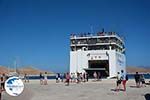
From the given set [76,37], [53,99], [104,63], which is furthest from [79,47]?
[53,99]

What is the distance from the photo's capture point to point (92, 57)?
5341cm

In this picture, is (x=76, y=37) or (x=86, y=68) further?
(x=76, y=37)

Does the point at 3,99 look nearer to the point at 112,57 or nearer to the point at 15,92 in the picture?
the point at 15,92

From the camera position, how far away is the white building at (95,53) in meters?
52.6

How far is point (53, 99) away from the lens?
14.1 meters

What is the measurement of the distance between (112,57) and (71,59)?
25.9ft

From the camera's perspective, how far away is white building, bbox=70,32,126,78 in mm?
52562

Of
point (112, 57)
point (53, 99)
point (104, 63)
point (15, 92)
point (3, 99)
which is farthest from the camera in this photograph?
point (104, 63)


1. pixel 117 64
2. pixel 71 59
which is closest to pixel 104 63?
pixel 117 64

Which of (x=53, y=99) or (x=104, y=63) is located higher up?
(x=104, y=63)

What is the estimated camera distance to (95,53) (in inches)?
2098

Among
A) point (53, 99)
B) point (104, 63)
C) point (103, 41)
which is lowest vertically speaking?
point (53, 99)

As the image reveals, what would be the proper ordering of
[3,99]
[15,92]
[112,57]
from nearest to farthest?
[15,92] < [3,99] < [112,57]

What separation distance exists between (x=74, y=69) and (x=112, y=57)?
7511 millimetres
